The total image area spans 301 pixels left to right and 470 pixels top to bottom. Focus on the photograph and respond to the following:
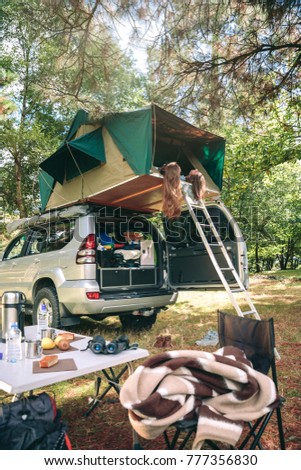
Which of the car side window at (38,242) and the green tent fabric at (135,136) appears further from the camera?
the car side window at (38,242)

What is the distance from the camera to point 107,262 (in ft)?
15.6

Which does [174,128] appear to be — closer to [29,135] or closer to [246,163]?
[246,163]

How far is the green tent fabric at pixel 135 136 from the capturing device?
398 cm

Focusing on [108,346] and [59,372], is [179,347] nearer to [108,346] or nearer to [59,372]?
[108,346]

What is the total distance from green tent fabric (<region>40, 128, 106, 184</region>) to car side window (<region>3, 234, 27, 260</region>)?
1139 mm

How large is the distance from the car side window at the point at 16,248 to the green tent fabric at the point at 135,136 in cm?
236

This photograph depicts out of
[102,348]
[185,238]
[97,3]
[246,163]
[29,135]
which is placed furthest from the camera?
[29,135]

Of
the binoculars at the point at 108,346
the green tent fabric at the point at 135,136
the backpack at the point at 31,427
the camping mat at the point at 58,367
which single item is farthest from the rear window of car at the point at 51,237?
the backpack at the point at 31,427

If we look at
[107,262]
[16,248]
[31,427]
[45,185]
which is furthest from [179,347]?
[45,185]

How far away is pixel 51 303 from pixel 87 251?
89 cm

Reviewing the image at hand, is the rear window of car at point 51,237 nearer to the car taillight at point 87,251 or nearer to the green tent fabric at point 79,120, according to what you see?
the car taillight at point 87,251

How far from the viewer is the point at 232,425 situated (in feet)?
5.04

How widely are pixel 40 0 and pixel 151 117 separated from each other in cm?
155
